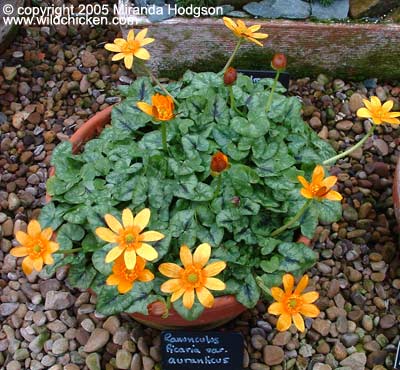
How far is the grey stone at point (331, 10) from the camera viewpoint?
2.26 metres

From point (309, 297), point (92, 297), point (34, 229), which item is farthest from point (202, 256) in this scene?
point (92, 297)

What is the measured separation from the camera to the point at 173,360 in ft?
5.53

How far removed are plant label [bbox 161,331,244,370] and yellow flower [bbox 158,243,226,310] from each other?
0.34 meters

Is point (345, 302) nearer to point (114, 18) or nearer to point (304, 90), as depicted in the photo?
point (304, 90)

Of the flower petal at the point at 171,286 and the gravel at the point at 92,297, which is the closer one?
the flower petal at the point at 171,286

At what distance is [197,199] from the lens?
1524 millimetres

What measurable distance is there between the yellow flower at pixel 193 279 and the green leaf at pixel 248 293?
21 cm

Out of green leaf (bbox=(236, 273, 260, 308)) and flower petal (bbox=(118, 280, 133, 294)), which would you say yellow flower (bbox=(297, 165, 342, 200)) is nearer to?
green leaf (bbox=(236, 273, 260, 308))

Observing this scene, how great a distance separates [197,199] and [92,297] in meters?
0.57

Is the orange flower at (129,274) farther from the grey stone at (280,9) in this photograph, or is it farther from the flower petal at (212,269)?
the grey stone at (280,9)

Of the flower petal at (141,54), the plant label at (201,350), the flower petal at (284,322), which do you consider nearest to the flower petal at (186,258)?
the flower petal at (284,322)

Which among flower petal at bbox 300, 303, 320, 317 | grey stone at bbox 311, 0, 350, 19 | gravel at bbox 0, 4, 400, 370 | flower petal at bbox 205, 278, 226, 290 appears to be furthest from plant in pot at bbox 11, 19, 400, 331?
grey stone at bbox 311, 0, 350, 19

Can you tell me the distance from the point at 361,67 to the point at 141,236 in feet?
4.37

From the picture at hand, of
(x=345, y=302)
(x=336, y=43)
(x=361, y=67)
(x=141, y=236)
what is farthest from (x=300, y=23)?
(x=141, y=236)
